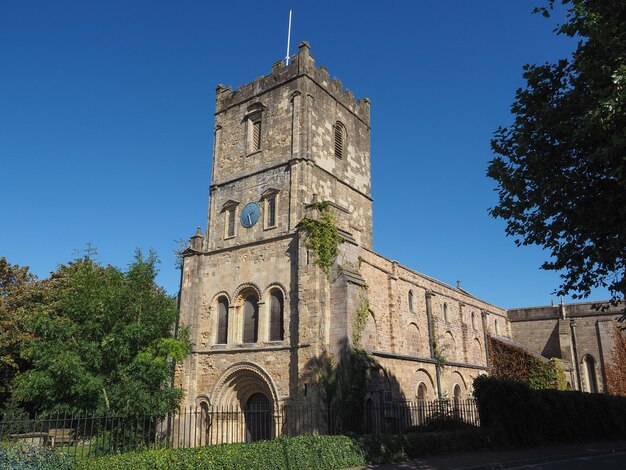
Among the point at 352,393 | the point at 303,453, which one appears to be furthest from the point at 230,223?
the point at 303,453

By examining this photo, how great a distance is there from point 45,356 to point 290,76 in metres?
15.8

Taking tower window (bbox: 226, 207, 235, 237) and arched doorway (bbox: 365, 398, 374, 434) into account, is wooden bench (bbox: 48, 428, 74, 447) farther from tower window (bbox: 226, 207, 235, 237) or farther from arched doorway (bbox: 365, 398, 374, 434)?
tower window (bbox: 226, 207, 235, 237)

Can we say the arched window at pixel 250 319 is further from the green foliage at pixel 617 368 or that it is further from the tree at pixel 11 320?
the green foliage at pixel 617 368

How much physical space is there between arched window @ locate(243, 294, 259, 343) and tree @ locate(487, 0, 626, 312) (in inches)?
493

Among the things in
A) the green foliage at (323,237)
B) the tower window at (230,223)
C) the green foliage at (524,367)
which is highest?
the tower window at (230,223)

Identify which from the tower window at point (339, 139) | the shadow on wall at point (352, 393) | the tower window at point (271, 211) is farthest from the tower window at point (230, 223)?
the shadow on wall at point (352, 393)

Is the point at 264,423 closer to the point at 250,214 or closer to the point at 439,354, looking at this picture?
the point at 250,214

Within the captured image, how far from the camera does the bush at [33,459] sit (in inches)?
423

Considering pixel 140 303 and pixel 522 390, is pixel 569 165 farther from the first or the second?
pixel 140 303

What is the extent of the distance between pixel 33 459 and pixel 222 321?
1278 cm

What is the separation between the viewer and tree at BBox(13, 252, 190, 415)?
1839 centimetres

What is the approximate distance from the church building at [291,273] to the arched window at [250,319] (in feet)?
0.18

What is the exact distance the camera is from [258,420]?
21438 millimetres

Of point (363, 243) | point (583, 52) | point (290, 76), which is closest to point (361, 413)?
point (363, 243)
